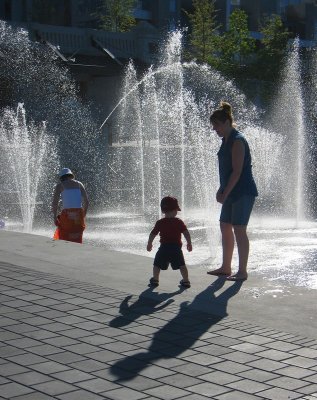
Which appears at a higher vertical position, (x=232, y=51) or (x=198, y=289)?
(x=232, y=51)

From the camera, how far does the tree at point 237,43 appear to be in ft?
132

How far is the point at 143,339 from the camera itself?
18.5ft

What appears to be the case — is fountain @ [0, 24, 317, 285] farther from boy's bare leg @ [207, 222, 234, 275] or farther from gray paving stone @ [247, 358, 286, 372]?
gray paving stone @ [247, 358, 286, 372]

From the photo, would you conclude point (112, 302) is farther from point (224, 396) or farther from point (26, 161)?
point (26, 161)

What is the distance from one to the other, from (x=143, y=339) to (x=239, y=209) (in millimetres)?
2395

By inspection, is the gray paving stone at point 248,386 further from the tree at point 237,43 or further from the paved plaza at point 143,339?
the tree at point 237,43

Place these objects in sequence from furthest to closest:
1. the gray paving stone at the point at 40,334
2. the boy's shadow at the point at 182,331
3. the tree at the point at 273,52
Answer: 1. the tree at the point at 273,52
2. the gray paving stone at the point at 40,334
3. the boy's shadow at the point at 182,331

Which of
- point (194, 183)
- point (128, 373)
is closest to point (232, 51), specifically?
point (194, 183)

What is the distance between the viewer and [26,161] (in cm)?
2081

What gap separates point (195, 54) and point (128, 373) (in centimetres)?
3838

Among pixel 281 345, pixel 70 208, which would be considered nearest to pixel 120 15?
pixel 70 208

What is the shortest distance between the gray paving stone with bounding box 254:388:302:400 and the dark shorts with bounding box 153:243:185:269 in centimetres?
287

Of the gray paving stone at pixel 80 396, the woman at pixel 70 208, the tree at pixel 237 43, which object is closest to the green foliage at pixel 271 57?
the tree at pixel 237 43

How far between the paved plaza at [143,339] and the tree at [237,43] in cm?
3319
